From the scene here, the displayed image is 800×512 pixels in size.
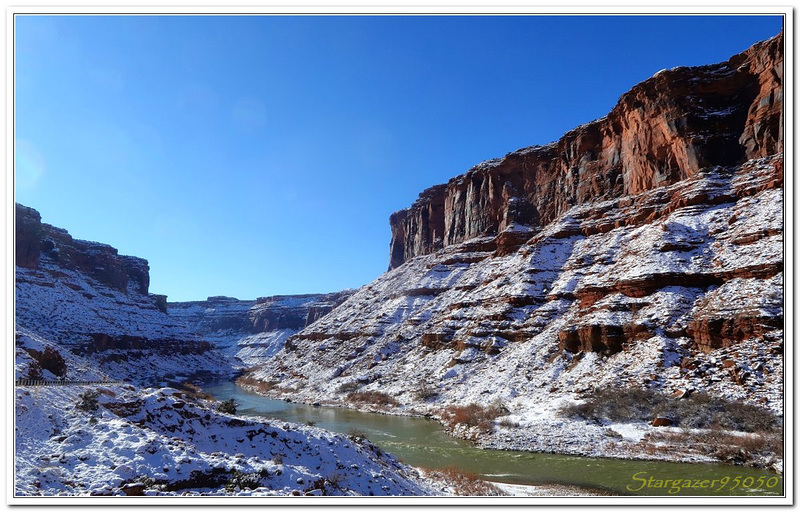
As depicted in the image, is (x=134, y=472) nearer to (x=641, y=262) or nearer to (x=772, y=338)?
(x=772, y=338)

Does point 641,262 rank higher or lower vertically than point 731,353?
higher

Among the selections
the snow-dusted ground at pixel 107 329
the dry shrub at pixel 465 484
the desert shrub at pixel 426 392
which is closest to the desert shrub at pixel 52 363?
the dry shrub at pixel 465 484

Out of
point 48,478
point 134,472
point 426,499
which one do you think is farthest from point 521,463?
point 48,478

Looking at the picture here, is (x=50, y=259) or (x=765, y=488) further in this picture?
(x=50, y=259)

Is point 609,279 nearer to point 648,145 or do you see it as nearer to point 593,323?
point 593,323

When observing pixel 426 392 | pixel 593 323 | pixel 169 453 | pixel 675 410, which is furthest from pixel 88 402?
pixel 593 323

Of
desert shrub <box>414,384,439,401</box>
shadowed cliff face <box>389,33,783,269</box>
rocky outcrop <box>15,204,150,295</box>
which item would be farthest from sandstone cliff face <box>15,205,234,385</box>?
shadowed cliff face <box>389,33,783,269</box>
